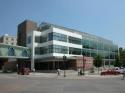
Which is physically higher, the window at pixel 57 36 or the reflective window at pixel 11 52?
the window at pixel 57 36

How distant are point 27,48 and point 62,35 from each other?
1149 centimetres

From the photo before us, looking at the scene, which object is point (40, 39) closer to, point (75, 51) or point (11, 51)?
point (11, 51)

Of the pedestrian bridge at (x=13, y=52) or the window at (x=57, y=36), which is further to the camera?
the window at (x=57, y=36)

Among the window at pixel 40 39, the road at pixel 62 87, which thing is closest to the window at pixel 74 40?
the window at pixel 40 39

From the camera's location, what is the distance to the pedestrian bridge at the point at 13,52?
213 feet

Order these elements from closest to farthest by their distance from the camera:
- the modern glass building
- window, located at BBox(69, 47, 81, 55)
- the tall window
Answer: the modern glass building
the tall window
window, located at BBox(69, 47, 81, 55)

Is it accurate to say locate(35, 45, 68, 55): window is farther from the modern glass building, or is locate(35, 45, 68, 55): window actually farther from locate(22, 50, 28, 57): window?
locate(22, 50, 28, 57): window

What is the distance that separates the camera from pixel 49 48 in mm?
66062

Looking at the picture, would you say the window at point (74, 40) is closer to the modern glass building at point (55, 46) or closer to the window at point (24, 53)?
the modern glass building at point (55, 46)

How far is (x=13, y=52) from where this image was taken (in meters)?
67.5

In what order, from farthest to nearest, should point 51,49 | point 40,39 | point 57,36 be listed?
point 40,39 < point 57,36 < point 51,49

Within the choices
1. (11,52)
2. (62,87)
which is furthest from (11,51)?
(62,87)

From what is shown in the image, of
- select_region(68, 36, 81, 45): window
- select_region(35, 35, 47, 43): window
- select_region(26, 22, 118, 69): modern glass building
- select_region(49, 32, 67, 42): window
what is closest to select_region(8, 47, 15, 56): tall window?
select_region(26, 22, 118, 69): modern glass building

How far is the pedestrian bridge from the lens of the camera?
213ft
